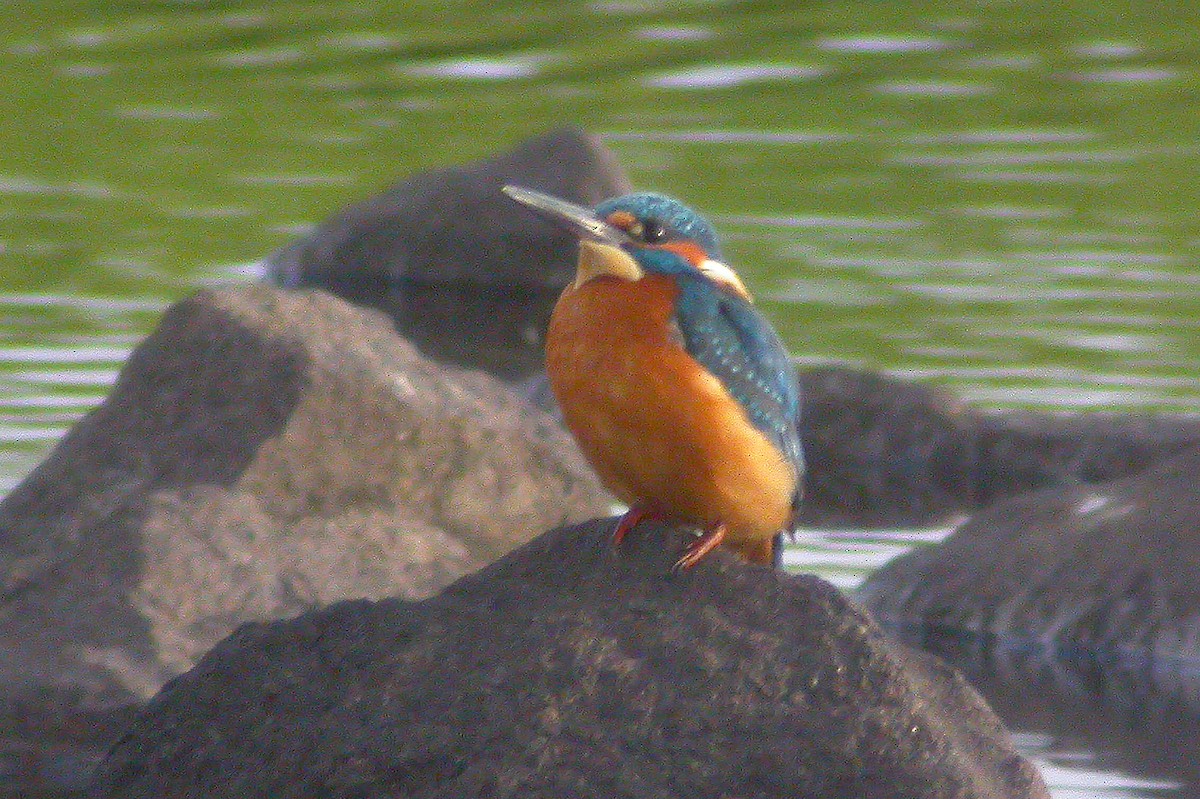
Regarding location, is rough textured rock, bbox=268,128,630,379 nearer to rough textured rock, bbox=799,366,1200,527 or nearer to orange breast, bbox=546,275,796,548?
rough textured rock, bbox=799,366,1200,527

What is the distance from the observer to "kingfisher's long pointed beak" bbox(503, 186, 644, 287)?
18.9 feet

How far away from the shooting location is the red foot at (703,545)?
237 inches

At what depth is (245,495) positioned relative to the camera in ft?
27.1

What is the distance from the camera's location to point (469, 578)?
644cm

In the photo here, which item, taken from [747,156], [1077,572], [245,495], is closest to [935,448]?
[1077,572]

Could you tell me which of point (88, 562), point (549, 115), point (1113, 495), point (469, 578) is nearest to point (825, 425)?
point (1113, 495)

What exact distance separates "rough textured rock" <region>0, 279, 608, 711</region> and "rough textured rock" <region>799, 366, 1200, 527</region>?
9.63 ft

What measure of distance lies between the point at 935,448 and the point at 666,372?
21.2 feet

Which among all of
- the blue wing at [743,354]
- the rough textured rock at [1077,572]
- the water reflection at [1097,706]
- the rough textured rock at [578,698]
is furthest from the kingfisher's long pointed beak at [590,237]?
the rough textured rock at [1077,572]

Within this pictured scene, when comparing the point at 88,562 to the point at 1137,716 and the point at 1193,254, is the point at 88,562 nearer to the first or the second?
the point at 1137,716

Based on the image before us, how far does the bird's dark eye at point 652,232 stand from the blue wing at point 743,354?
111 millimetres

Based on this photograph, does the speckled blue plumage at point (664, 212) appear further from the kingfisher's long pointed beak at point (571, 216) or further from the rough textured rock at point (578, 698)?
the rough textured rock at point (578, 698)

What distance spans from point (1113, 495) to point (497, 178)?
838 centimetres

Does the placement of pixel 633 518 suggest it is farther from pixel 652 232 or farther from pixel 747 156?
pixel 747 156
